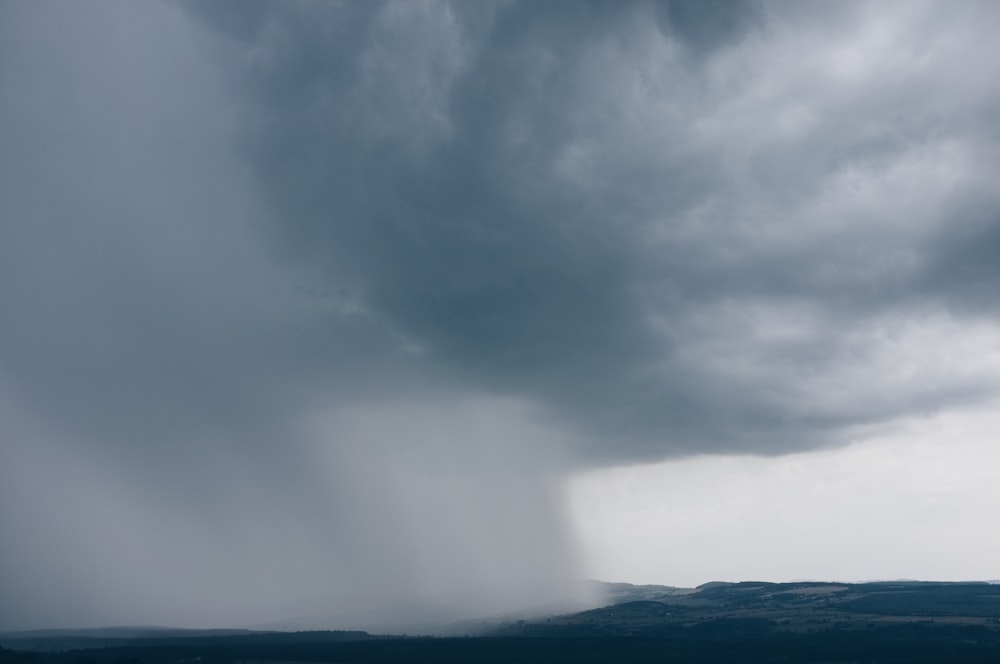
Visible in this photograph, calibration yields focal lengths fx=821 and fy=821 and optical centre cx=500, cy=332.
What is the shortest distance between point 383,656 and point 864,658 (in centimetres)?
10608

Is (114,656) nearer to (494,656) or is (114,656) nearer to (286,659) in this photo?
(286,659)

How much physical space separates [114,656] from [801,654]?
15227cm

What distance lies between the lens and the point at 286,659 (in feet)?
619

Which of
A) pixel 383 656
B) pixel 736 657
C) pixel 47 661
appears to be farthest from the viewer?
pixel 383 656

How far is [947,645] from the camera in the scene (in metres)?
189

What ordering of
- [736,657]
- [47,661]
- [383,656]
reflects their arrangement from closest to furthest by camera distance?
1. [47,661]
2. [736,657]
3. [383,656]

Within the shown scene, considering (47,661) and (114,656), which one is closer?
(47,661)

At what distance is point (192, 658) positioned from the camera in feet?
600

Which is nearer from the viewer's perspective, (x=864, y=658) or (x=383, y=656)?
(x=864, y=658)

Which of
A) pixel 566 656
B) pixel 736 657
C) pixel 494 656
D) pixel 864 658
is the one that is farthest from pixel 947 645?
pixel 494 656

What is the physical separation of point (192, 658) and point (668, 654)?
106m

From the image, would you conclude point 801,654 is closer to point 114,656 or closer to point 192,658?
point 192,658

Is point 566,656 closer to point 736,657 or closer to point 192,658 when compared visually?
point 736,657

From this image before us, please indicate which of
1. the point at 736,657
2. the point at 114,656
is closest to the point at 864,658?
the point at 736,657
